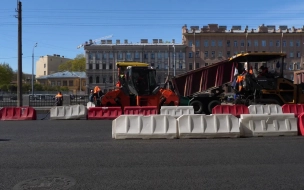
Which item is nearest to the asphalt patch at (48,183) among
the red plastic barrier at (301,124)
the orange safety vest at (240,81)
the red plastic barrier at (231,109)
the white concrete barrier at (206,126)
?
the white concrete barrier at (206,126)

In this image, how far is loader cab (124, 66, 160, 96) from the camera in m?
19.9

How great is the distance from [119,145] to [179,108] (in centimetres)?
833

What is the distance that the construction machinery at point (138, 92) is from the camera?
20.0m

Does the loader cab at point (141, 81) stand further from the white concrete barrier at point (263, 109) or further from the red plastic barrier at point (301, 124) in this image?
the red plastic barrier at point (301, 124)

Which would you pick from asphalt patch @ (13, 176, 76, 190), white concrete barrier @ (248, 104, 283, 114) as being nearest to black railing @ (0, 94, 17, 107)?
white concrete barrier @ (248, 104, 283, 114)

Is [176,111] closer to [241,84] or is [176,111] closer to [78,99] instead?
[241,84]

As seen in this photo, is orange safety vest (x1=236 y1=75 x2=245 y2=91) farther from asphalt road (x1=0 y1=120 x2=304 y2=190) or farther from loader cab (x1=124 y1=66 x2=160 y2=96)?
asphalt road (x1=0 y1=120 x2=304 y2=190)

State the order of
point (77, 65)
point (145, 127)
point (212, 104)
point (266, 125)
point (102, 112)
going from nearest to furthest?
point (145, 127) → point (266, 125) → point (102, 112) → point (212, 104) → point (77, 65)

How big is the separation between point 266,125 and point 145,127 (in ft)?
13.1

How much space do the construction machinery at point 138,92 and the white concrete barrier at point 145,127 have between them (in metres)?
8.68

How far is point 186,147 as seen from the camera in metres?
9.87

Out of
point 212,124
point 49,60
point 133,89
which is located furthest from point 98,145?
point 49,60

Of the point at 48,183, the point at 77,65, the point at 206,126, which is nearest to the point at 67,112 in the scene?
the point at 206,126

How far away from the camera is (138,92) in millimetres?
20062
